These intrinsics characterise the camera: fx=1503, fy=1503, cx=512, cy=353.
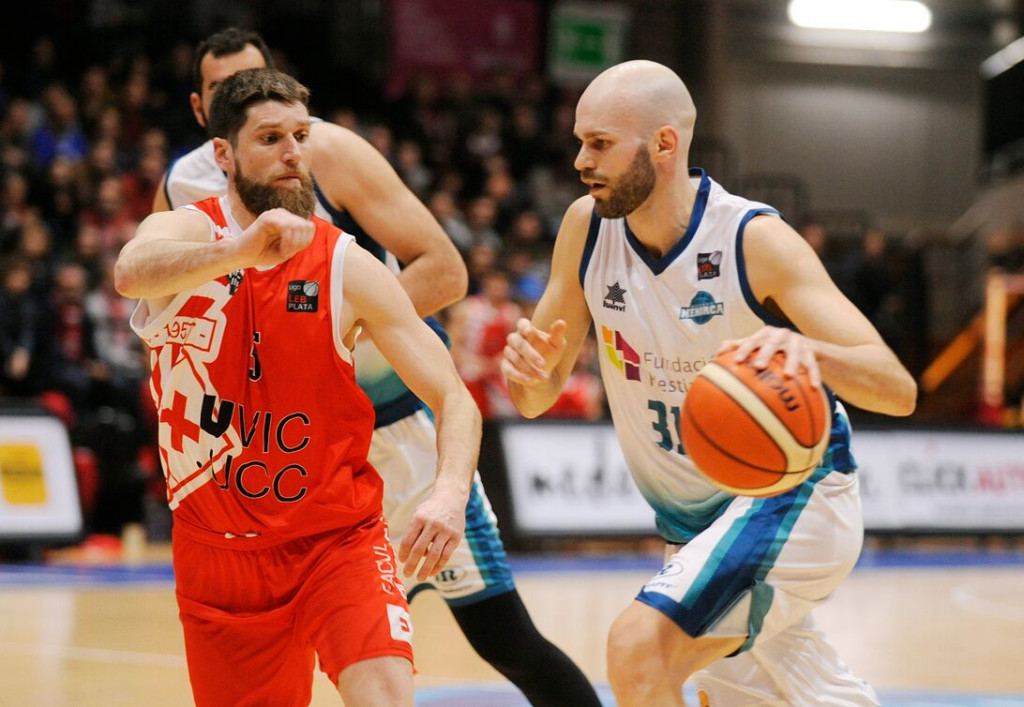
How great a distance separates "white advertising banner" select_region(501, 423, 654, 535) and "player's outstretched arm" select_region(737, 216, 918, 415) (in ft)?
24.6

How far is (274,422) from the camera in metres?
3.63

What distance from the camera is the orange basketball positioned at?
341 cm

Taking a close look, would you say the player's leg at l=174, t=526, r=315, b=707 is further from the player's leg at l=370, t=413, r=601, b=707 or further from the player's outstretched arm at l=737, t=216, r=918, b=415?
the player's outstretched arm at l=737, t=216, r=918, b=415

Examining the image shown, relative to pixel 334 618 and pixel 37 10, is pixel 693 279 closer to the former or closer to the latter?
pixel 334 618

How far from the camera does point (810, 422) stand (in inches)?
135

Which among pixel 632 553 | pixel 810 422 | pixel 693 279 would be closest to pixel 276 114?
pixel 693 279

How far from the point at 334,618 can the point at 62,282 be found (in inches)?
335

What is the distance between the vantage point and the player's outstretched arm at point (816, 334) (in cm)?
341

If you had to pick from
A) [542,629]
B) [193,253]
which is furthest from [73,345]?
[193,253]

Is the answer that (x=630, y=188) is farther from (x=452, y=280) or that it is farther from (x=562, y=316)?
(x=452, y=280)

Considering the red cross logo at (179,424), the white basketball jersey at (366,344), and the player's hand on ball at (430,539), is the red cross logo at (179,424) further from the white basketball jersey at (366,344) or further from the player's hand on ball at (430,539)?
the white basketball jersey at (366,344)

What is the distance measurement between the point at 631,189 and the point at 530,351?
0.52 metres

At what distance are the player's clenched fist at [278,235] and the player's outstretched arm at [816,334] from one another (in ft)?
3.32

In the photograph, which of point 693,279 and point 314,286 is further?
point 693,279
